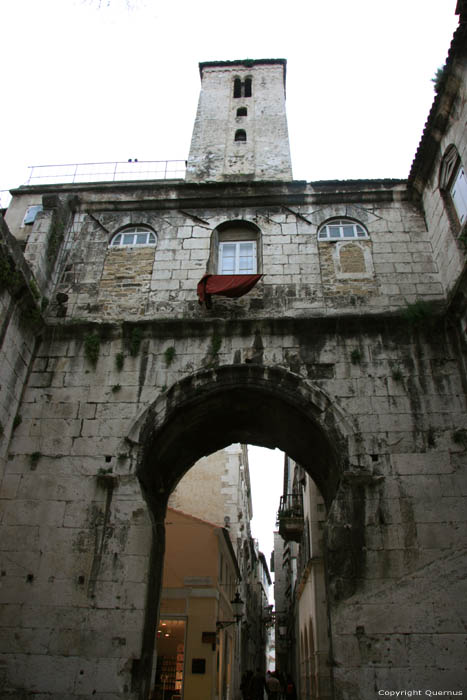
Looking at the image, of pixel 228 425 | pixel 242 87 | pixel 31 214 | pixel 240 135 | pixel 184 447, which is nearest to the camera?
pixel 184 447

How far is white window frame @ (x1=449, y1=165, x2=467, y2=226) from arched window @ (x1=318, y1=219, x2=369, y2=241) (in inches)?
69.6

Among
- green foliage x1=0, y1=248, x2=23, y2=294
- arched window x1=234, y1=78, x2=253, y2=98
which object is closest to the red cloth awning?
green foliage x1=0, y1=248, x2=23, y2=294

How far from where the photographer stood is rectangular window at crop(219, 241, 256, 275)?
10.1 meters

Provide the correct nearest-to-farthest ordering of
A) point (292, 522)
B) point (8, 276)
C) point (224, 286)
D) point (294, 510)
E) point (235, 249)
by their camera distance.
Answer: point (8, 276) → point (224, 286) → point (235, 249) → point (292, 522) → point (294, 510)

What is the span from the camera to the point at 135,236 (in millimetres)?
10469

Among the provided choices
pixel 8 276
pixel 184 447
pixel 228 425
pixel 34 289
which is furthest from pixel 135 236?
pixel 184 447

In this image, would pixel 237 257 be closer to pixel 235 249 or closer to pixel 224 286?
pixel 235 249

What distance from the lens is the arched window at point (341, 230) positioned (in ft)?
33.1

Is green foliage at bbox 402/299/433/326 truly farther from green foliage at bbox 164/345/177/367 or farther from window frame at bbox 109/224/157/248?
window frame at bbox 109/224/157/248

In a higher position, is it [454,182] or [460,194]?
[454,182]

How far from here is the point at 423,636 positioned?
246 inches

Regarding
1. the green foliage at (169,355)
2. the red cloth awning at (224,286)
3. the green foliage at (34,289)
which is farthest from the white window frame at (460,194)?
the green foliage at (34,289)

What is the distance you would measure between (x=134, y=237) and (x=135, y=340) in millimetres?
2891

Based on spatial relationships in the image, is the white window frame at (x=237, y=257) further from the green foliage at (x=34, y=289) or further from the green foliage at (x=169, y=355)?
the green foliage at (x=34, y=289)
